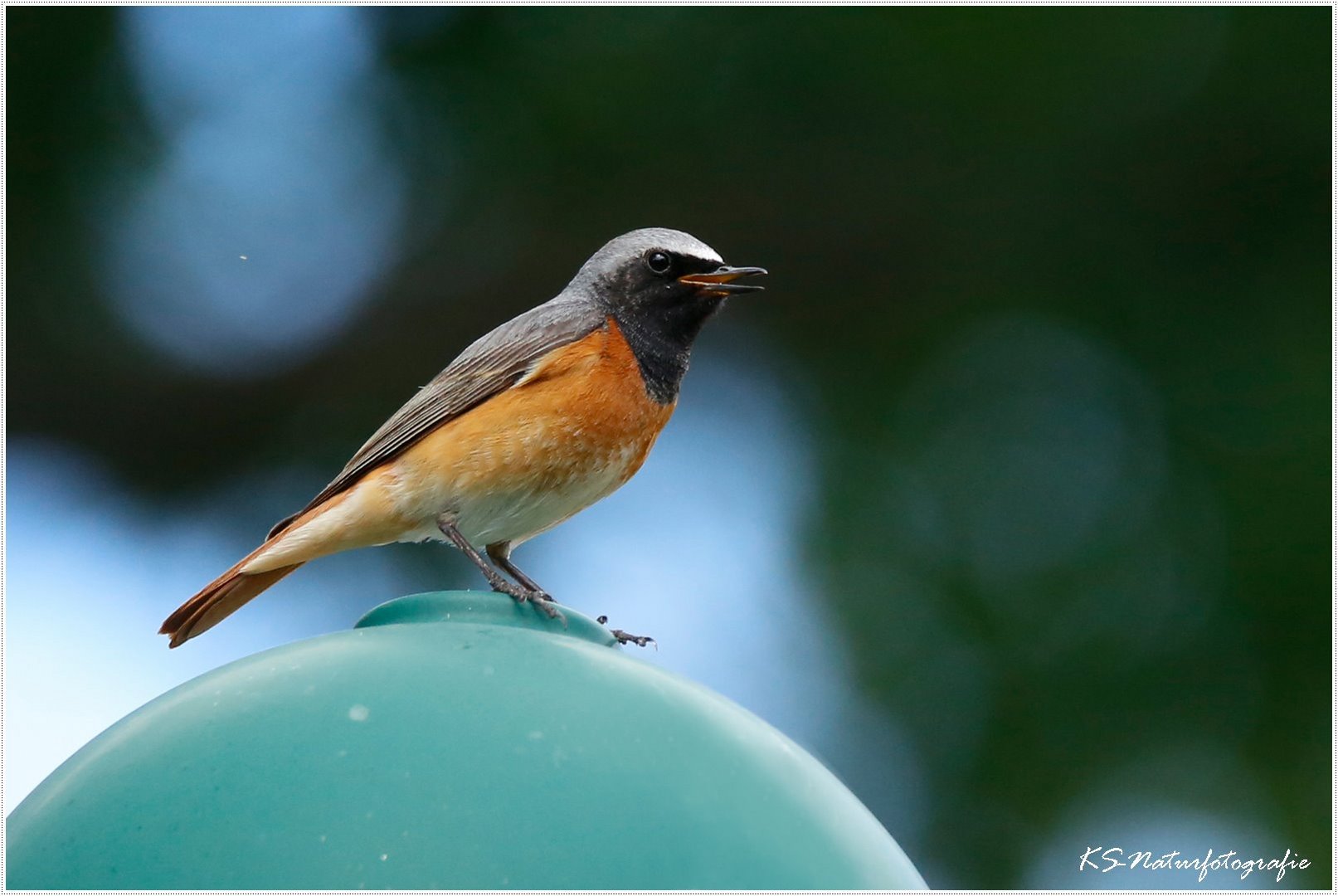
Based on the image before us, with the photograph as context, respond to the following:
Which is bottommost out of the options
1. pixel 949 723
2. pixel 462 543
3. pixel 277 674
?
pixel 949 723

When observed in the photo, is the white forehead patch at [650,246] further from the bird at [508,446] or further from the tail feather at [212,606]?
the tail feather at [212,606]

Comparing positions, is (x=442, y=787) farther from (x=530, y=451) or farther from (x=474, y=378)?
(x=474, y=378)

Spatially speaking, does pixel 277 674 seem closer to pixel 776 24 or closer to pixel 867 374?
pixel 867 374

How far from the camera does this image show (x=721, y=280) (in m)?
4.11

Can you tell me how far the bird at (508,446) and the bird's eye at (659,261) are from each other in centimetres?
4

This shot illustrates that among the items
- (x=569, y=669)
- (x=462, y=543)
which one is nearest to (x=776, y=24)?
(x=462, y=543)

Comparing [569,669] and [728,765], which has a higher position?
[569,669]

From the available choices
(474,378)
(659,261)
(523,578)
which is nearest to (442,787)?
(523,578)

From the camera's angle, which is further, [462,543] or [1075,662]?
[1075,662]

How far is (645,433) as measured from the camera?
3941 millimetres

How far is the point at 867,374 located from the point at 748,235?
2.19 feet

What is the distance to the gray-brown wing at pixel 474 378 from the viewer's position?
150 inches

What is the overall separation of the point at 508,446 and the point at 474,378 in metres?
0.27

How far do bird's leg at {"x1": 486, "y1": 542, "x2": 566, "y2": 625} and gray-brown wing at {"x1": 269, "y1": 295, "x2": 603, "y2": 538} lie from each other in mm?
405
